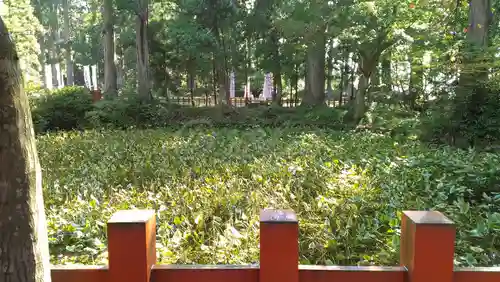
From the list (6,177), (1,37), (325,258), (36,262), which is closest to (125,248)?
(36,262)

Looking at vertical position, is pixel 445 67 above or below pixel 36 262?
above

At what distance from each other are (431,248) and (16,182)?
4.22ft

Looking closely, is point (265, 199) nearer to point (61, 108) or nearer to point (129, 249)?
point (129, 249)

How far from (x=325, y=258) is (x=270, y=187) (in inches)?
58.1

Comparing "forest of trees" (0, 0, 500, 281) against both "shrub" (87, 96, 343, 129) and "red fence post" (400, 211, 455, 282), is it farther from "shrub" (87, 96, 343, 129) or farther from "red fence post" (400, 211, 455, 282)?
"red fence post" (400, 211, 455, 282)

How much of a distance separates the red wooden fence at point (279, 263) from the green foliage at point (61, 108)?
39.8ft

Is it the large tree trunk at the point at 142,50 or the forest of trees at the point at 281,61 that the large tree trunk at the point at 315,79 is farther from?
the large tree trunk at the point at 142,50

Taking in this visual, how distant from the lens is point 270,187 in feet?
14.1

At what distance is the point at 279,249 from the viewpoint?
1395 mm

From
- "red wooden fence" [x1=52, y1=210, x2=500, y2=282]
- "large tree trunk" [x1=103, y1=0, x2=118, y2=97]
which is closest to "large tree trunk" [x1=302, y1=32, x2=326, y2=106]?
Answer: "large tree trunk" [x1=103, y1=0, x2=118, y2=97]

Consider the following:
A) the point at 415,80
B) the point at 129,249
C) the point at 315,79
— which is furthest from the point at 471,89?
the point at 315,79

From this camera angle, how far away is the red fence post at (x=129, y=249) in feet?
4.60

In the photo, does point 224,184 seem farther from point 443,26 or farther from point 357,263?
point 443,26

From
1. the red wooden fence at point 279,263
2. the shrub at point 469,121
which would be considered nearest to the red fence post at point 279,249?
the red wooden fence at point 279,263
